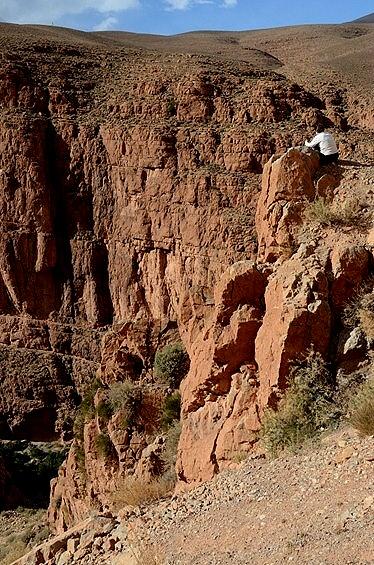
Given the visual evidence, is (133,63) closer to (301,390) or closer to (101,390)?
A: (101,390)

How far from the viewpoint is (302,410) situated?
822cm

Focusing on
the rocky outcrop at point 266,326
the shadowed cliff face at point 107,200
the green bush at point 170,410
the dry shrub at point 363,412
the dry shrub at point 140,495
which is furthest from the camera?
the shadowed cliff face at point 107,200

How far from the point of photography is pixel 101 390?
20.3 meters

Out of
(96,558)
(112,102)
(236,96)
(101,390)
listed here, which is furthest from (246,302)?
(112,102)

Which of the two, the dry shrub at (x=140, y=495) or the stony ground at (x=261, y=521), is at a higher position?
the stony ground at (x=261, y=521)

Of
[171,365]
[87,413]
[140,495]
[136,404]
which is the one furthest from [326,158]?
[87,413]

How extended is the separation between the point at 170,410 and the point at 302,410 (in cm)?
1098

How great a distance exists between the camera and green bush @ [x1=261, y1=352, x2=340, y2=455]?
26.4ft

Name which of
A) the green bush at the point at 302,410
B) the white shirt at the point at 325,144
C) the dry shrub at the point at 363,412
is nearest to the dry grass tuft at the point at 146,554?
the green bush at the point at 302,410

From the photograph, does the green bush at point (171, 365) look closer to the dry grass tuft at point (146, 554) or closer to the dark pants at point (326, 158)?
the dark pants at point (326, 158)

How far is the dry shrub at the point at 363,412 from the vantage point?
23.9 ft

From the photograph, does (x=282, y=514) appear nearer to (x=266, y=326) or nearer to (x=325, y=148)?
(x=266, y=326)

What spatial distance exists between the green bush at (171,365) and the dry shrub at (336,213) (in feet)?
36.9

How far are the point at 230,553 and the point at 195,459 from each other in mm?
A: 3521
